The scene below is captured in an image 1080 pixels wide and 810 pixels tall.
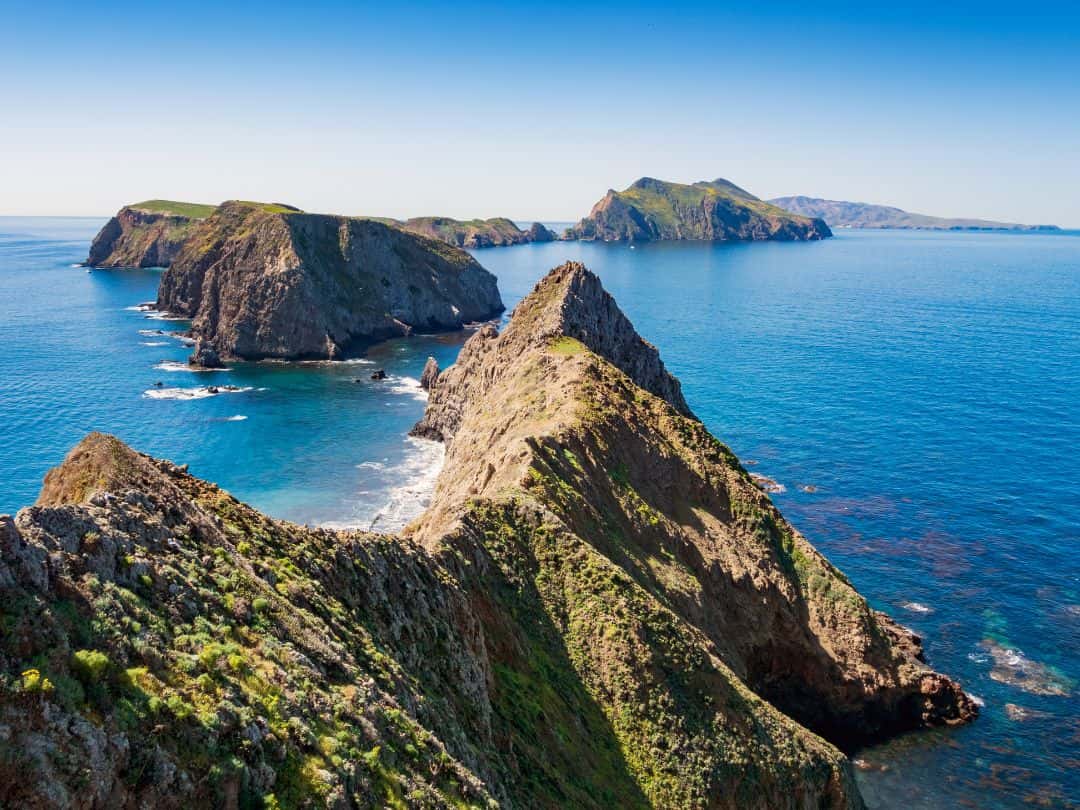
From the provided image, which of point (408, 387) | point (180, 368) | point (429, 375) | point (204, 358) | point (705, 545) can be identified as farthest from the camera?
point (204, 358)

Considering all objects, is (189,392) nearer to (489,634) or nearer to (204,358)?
(204,358)

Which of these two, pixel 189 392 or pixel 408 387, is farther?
pixel 408 387

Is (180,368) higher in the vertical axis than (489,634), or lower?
lower

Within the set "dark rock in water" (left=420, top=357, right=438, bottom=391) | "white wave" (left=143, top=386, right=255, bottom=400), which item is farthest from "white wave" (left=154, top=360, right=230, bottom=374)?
"dark rock in water" (left=420, top=357, right=438, bottom=391)

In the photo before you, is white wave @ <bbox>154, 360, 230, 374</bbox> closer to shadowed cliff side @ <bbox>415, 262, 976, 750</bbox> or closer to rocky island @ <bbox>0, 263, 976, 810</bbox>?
rocky island @ <bbox>0, 263, 976, 810</bbox>

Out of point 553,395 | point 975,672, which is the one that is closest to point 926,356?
point 975,672

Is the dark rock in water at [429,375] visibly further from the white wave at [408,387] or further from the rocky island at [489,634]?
the rocky island at [489,634]

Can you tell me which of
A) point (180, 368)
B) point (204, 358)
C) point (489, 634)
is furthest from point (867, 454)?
point (180, 368)
